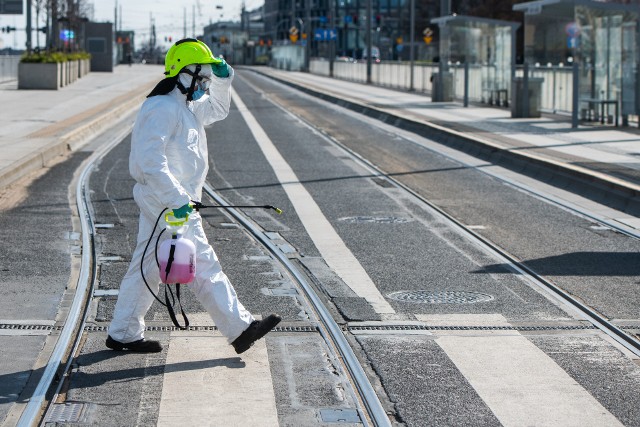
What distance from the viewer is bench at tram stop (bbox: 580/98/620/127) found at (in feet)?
85.8

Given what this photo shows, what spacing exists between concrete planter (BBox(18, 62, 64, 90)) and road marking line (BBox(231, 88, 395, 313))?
95.1 ft

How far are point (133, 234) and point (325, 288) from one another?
128 inches

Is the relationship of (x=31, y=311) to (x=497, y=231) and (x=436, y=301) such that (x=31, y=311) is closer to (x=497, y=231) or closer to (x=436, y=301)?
(x=436, y=301)

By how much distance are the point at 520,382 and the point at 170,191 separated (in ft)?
6.90

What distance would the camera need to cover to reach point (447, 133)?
25562 millimetres

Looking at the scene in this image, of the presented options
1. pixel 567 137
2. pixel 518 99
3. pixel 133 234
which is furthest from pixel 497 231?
pixel 518 99

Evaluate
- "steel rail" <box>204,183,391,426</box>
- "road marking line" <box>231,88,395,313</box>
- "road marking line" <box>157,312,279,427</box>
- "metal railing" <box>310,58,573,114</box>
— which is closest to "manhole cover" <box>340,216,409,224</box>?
"road marking line" <box>231,88,395,313</box>

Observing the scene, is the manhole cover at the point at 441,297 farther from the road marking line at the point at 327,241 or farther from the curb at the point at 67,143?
the curb at the point at 67,143

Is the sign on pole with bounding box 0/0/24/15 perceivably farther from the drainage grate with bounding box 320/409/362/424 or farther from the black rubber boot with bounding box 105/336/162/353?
the drainage grate with bounding box 320/409/362/424

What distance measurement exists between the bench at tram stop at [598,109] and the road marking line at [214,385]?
65.0ft

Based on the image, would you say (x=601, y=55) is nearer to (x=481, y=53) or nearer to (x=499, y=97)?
(x=499, y=97)

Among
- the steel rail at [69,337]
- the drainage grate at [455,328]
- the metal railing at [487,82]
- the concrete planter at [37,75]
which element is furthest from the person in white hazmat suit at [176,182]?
the concrete planter at [37,75]

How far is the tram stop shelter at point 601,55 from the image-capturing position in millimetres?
25156

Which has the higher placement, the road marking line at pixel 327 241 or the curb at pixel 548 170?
the curb at pixel 548 170
